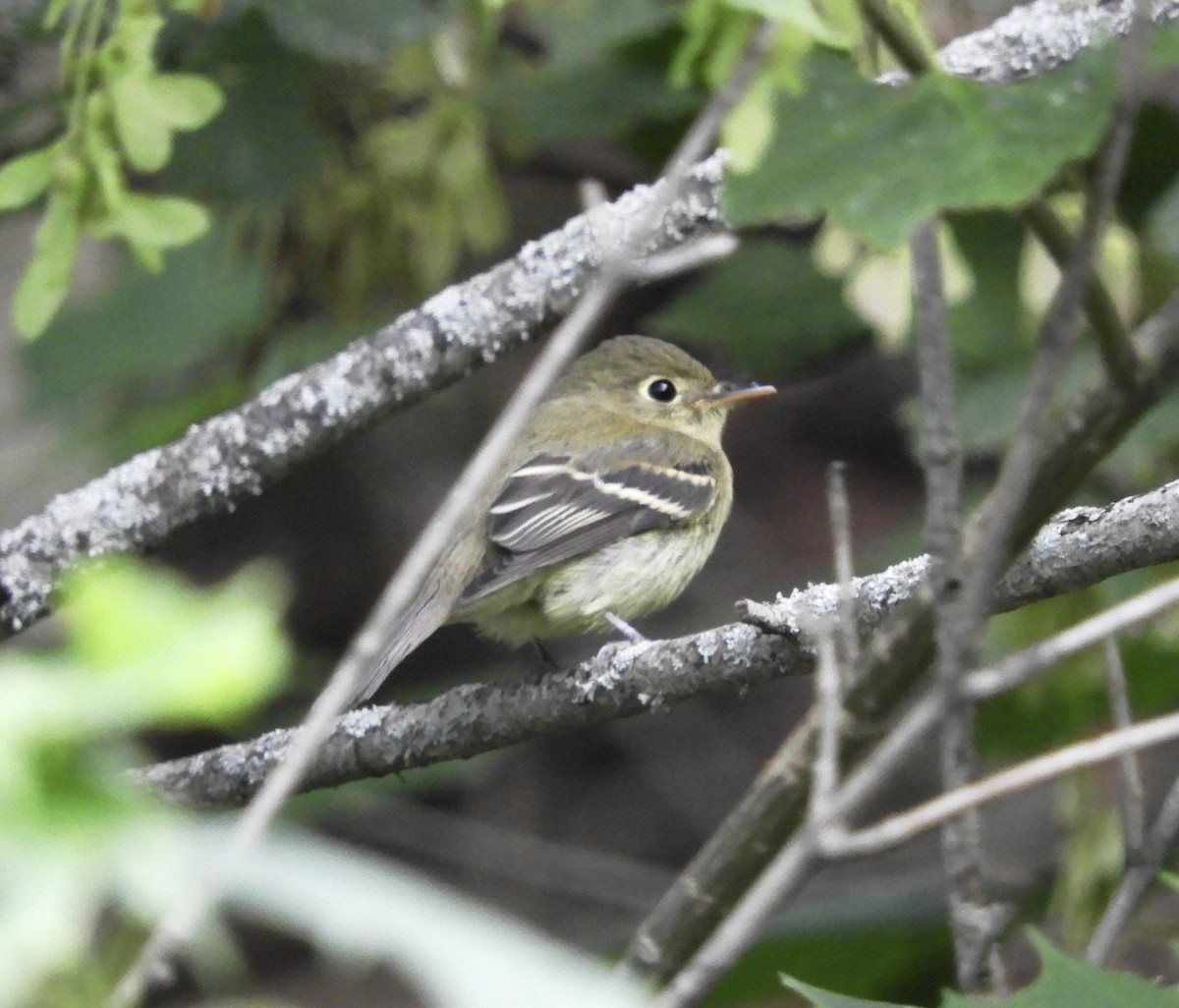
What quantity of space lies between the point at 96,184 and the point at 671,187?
189cm

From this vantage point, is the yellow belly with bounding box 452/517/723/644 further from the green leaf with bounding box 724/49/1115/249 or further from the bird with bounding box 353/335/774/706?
the green leaf with bounding box 724/49/1115/249

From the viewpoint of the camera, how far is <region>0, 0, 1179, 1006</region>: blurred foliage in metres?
1.07

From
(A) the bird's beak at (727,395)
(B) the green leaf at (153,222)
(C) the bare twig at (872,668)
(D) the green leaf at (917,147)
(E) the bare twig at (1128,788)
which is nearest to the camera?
(C) the bare twig at (872,668)

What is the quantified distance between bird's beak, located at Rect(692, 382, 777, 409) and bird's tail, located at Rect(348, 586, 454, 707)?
1471 millimetres

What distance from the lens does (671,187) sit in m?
1.64

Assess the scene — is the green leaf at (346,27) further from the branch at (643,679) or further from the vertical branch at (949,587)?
the vertical branch at (949,587)

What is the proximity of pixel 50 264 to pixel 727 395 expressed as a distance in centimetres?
278

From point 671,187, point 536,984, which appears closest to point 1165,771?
point 671,187

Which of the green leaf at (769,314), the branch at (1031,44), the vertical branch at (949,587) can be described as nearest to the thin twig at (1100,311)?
the vertical branch at (949,587)

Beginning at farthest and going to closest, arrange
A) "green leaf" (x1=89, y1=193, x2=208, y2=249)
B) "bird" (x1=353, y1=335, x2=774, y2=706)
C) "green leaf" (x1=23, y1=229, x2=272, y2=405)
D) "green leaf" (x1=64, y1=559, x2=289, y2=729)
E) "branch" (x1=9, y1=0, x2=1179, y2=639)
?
"green leaf" (x1=23, y1=229, x2=272, y2=405) → "bird" (x1=353, y1=335, x2=774, y2=706) → "branch" (x1=9, y1=0, x2=1179, y2=639) → "green leaf" (x1=89, y1=193, x2=208, y2=249) → "green leaf" (x1=64, y1=559, x2=289, y2=729)

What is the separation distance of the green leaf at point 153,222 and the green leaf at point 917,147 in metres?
1.34

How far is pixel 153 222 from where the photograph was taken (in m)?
3.28

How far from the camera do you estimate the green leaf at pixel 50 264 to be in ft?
10.4

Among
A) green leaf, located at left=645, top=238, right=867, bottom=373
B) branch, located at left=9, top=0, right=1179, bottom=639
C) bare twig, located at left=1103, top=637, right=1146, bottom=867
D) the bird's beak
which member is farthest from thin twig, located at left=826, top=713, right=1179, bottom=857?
the bird's beak
